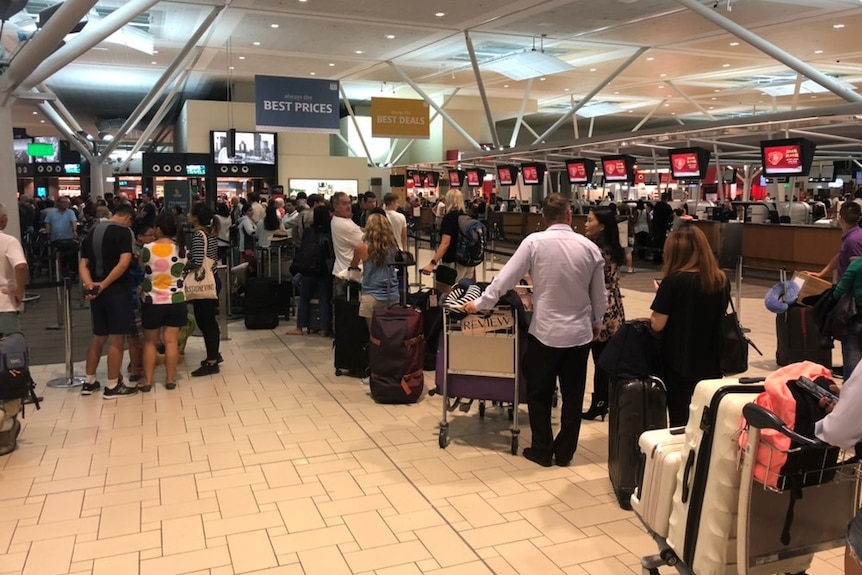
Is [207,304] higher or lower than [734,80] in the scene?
lower

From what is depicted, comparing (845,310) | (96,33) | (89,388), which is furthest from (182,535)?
(96,33)

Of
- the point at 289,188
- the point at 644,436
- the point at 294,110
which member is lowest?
the point at 644,436

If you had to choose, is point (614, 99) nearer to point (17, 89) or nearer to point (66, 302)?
point (17, 89)

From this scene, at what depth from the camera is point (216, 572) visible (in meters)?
3.22

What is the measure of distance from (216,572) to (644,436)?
2.03 meters

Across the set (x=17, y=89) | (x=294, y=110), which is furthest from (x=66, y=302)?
(x=294, y=110)

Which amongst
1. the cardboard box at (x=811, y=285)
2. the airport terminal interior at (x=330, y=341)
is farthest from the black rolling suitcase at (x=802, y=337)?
the airport terminal interior at (x=330, y=341)

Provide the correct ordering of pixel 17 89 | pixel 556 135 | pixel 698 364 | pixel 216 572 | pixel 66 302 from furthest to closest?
pixel 556 135 < pixel 17 89 < pixel 66 302 < pixel 698 364 < pixel 216 572

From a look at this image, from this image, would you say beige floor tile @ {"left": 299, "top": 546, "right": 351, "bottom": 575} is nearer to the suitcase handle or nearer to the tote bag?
the suitcase handle

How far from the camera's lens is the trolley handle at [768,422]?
6.76 ft

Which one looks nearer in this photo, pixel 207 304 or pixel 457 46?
pixel 207 304

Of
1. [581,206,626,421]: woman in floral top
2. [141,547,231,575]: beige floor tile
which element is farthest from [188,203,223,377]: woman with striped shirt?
[581,206,626,421]: woman in floral top

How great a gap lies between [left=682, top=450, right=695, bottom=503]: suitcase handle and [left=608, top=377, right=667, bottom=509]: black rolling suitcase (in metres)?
1.24

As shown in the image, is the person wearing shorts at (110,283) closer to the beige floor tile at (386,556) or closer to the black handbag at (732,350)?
the beige floor tile at (386,556)
